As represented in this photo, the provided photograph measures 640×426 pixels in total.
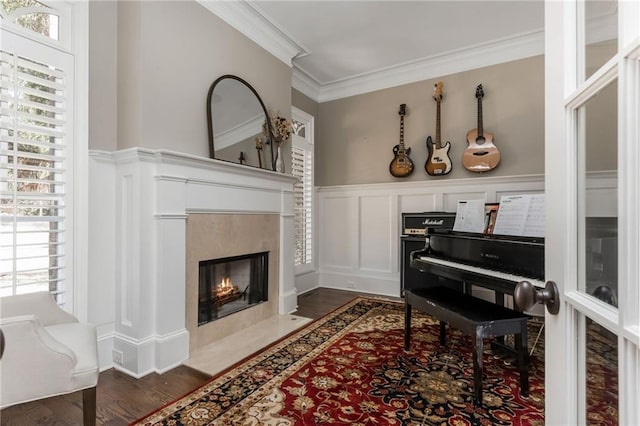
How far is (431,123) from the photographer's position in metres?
3.94

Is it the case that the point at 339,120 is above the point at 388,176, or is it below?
above

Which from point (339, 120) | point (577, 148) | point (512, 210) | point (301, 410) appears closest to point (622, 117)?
point (577, 148)

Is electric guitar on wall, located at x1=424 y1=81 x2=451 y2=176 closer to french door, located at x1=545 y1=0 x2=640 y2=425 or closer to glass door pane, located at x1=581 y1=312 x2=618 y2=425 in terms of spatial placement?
french door, located at x1=545 y1=0 x2=640 y2=425

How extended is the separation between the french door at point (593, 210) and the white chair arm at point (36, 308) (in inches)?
86.1

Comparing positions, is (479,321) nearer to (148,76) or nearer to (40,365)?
(40,365)

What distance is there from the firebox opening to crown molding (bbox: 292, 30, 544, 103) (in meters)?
2.46

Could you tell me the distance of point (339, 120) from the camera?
15.0 feet

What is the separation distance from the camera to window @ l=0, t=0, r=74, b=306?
1.83 meters

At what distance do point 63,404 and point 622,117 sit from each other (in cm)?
253

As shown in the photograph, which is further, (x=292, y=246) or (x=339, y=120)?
(x=339, y=120)

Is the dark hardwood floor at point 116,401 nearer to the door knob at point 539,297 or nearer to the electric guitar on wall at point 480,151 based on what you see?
the door knob at point 539,297

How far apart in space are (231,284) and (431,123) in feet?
9.76

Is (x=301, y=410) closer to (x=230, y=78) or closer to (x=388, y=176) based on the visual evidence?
(x=230, y=78)

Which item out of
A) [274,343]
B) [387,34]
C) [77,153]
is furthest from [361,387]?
[387,34]
